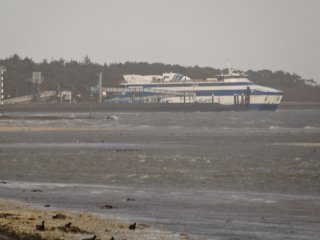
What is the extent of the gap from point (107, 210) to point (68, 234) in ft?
12.3

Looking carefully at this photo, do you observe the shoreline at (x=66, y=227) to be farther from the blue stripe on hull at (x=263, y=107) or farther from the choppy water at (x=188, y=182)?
the blue stripe on hull at (x=263, y=107)

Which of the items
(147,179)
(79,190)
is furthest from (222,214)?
(147,179)

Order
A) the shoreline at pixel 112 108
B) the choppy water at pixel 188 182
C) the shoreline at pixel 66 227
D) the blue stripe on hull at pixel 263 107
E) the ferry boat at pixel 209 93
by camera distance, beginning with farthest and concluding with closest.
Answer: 1. the blue stripe on hull at pixel 263 107
2. the ferry boat at pixel 209 93
3. the shoreline at pixel 112 108
4. the choppy water at pixel 188 182
5. the shoreline at pixel 66 227

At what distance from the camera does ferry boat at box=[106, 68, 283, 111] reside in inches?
6614

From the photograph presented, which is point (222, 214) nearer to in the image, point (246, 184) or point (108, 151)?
point (246, 184)

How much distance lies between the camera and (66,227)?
1491cm

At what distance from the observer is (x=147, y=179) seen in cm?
2567

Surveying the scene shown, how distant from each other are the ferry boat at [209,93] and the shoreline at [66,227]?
148m

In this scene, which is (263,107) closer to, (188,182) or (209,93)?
(209,93)

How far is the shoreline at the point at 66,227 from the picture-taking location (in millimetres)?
14031

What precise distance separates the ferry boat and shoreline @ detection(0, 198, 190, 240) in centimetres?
14826

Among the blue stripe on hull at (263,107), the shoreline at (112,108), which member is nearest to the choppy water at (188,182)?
the shoreline at (112,108)

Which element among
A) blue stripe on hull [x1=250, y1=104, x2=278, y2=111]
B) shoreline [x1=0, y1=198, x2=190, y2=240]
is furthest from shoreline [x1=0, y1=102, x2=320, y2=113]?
shoreline [x1=0, y1=198, x2=190, y2=240]

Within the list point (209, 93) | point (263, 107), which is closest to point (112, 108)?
point (209, 93)
